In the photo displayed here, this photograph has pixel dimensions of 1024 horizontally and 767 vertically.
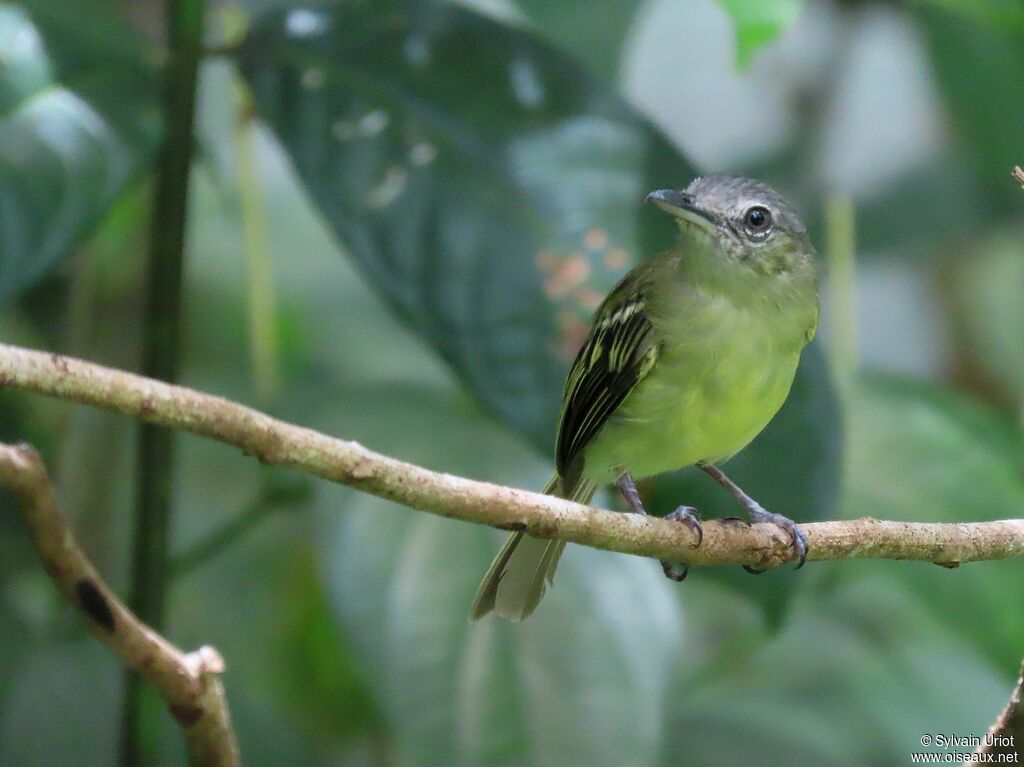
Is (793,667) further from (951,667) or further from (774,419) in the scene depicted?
(774,419)

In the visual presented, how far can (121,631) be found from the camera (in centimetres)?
158

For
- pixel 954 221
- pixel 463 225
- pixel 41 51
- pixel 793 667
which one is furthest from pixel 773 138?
pixel 41 51

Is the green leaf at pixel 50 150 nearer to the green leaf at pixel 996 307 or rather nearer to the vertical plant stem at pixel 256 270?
the vertical plant stem at pixel 256 270

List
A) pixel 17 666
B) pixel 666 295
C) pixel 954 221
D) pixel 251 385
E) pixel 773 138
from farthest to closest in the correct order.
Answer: pixel 773 138 → pixel 954 221 → pixel 251 385 → pixel 17 666 → pixel 666 295

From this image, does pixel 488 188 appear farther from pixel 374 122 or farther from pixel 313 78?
pixel 313 78

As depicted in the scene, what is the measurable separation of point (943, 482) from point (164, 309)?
1919mm

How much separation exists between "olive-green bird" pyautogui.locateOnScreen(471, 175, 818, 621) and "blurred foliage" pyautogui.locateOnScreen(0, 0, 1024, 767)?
0.48 ft

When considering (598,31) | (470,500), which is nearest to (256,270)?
(598,31)

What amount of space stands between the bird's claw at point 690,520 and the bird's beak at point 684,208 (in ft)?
1.57

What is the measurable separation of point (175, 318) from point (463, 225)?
609mm

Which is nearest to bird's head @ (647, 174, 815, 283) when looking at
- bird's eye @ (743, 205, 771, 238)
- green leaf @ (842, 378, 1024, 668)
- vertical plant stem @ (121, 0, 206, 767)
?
bird's eye @ (743, 205, 771, 238)

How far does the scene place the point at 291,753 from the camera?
293 centimetres

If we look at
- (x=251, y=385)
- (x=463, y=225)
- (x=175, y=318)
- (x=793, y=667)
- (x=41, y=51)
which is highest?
(x=41, y=51)

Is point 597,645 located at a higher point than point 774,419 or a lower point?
lower
